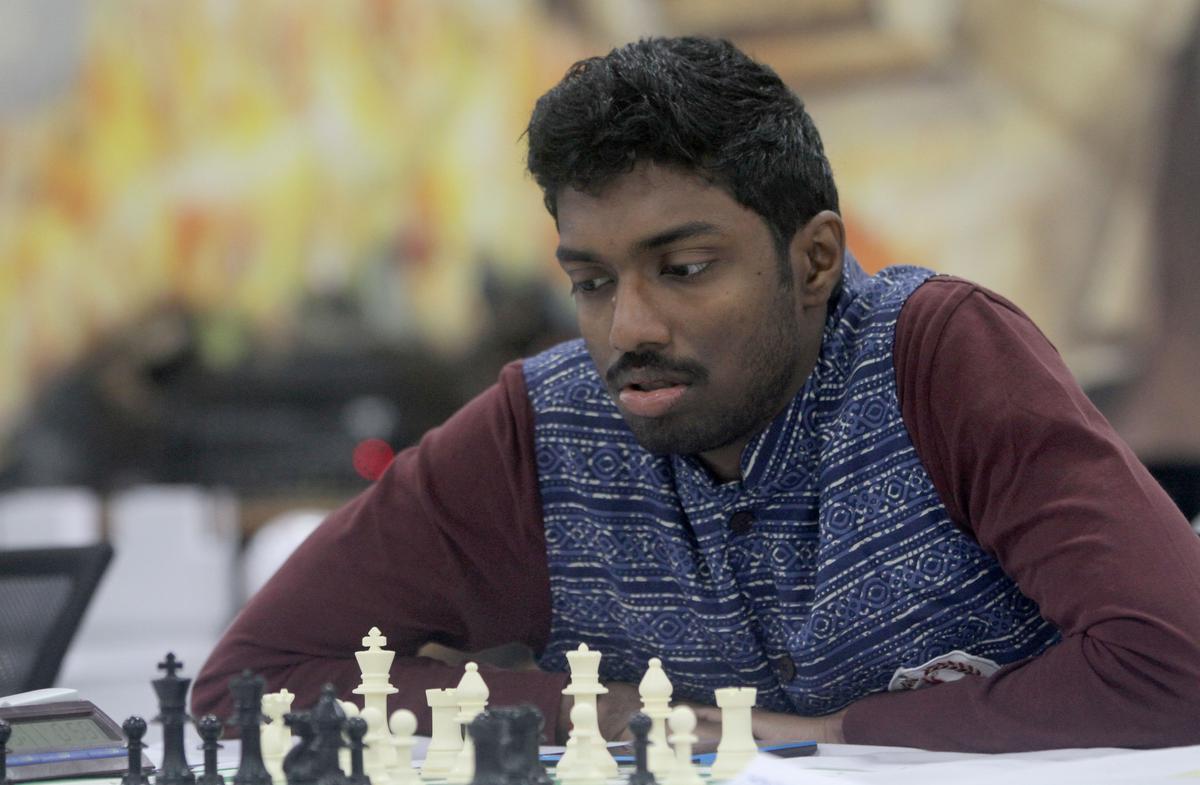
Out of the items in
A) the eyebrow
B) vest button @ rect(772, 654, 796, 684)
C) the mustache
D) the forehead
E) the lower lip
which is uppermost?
the forehead

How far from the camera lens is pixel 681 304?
59.1 inches

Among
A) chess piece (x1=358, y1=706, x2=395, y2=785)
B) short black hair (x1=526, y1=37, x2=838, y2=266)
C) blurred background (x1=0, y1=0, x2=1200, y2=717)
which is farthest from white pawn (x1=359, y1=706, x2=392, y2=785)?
blurred background (x1=0, y1=0, x2=1200, y2=717)

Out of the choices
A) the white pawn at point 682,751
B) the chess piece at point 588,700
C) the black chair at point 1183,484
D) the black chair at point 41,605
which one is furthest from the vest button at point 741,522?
the black chair at point 1183,484

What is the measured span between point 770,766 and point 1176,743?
1.43ft

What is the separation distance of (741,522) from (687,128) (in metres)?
0.41

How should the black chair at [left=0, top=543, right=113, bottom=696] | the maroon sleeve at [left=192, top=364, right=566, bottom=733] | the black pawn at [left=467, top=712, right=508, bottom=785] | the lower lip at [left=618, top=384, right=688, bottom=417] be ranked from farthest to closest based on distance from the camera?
the black chair at [left=0, top=543, right=113, bottom=696] → the maroon sleeve at [left=192, top=364, right=566, bottom=733] → the lower lip at [left=618, top=384, right=688, bottom=417] → the black pawn at [left=467, top=712, right=508, bottom=785]

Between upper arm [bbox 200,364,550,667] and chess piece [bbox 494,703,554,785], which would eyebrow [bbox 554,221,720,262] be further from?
chess piece [bbox 494,703,554,785]

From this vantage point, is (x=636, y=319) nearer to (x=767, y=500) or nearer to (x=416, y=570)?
(x=767, y=500)

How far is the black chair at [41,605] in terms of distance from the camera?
2.02 m

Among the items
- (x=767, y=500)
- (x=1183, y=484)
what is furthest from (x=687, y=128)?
(x=1183, y=484)

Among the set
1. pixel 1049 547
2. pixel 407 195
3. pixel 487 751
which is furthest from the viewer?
pixel 407 195

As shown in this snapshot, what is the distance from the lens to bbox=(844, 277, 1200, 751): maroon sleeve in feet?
4.24

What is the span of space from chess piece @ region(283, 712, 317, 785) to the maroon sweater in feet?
1.85

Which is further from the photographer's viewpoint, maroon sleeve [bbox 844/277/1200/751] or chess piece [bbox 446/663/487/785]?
maroon sleeve [bbox 844/277/1200/751]
